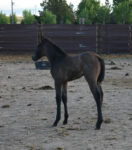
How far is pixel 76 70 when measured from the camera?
776 centimetres

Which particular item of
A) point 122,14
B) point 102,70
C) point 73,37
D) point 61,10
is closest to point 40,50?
point 102,70

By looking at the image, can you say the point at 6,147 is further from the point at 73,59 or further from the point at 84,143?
the point at 73,59

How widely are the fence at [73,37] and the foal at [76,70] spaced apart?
770 inches

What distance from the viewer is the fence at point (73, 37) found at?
91.4ft

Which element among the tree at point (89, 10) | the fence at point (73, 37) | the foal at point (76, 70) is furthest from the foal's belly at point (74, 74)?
the tree at point (89, 10)

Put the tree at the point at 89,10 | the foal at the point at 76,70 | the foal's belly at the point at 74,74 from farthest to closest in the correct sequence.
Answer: the tree at the point at 89,10 < the foal's belly at the point at 74,74 < the foal at the point at 76,70

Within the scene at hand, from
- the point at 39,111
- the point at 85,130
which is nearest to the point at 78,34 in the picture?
the point at 39,111

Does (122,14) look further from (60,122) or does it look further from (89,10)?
(60,122)

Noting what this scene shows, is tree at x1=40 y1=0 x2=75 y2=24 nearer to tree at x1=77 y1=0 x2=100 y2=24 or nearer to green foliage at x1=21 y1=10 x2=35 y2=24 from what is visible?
tree at x1=77 y1=0 x2=100 y2=24

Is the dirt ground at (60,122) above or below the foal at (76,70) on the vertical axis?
below

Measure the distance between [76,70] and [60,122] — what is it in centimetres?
106

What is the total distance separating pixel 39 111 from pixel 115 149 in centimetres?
325

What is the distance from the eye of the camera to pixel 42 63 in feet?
59.8

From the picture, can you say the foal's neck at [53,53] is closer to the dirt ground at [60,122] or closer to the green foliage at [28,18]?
the dirt ground at [60,122]
